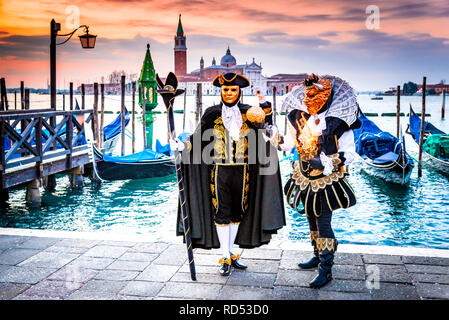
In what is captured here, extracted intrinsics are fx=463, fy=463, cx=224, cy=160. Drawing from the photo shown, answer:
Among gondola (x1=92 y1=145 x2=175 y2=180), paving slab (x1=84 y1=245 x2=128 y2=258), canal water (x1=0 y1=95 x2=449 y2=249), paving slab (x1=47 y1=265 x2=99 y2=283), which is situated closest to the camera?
paving slab (x1=47 y1=265 x2=99 y2=283)

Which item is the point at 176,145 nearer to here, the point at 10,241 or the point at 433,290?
the point at 433,290

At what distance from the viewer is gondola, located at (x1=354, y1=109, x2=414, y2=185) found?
10.1m

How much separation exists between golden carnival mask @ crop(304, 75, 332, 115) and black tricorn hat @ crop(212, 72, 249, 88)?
44cm

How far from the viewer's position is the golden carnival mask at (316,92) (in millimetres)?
3141

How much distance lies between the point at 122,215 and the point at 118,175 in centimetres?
254

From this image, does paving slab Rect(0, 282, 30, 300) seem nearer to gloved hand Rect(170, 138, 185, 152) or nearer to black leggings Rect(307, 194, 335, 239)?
gloved hand Rect(170, 138, 185, 152)

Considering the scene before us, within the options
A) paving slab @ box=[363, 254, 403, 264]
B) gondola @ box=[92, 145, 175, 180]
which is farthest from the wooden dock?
paving slab @ box=[363, 254, 403, 264]

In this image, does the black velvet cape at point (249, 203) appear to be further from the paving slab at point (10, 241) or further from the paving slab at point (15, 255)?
the paving slab at point (10, 241)

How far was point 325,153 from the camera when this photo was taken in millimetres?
3145

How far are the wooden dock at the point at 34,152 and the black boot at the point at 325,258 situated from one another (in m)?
5.16

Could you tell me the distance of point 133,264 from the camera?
11.6 feet

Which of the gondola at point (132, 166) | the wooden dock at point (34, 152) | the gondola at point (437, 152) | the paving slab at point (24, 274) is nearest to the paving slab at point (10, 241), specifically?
the paving slab at point (24, 274)

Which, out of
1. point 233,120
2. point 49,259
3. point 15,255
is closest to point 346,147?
point 233,120

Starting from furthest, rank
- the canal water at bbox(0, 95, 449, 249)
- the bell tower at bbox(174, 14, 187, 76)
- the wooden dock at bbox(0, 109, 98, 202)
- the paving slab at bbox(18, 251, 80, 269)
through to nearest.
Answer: the bell tower at bbox(174, 14, 187, 76) < the wooden dock at bbox(0, 109, 98, 202) < the canal water at bbox(0, 95, 449, 249) < the paving slab at bbox(18, 251, 80, 269)
